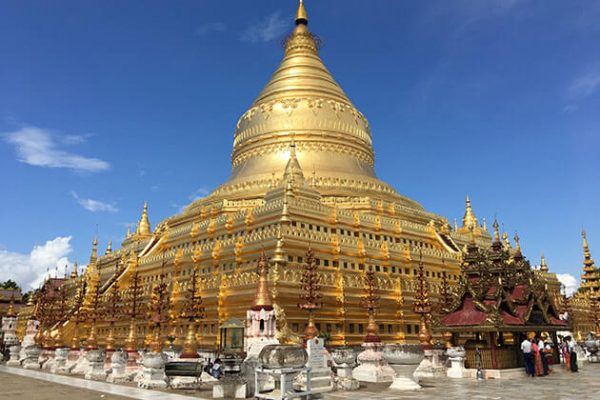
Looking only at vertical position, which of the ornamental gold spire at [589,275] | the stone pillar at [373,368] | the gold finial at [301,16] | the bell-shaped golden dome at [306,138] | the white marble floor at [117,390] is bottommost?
the white marble floor at [117,390]

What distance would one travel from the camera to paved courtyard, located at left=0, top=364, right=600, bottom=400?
46.8 feet

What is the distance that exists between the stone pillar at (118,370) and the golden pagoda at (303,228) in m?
6.64

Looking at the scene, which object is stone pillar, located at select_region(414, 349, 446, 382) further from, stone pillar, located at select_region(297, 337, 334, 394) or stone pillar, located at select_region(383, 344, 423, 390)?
stone pillar, located at select_region(297, 337, 334, 394)

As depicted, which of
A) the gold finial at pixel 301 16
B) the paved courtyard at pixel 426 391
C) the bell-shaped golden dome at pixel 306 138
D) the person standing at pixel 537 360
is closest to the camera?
the paved courtyard at pixel 426 391

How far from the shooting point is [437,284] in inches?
1390

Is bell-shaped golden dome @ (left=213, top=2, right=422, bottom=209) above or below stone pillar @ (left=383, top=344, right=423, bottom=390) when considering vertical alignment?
above

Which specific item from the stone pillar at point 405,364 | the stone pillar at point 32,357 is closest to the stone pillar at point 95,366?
the stone pillar at point 32,357

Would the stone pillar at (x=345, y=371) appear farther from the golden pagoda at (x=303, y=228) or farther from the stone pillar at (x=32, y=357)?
the stone pillar at (x=32, y=357)

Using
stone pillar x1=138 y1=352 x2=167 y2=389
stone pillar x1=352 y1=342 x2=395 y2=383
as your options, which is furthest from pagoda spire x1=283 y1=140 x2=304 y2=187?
stone pillar x1=138 y1=352 x2=167 y2=389

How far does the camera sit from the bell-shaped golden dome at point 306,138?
4112 cm

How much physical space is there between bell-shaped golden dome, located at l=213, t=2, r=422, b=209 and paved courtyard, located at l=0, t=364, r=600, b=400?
2239 cm

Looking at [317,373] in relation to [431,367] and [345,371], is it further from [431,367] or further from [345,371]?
[431,367]

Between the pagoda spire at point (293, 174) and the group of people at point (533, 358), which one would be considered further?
the pagoda spire at point (293, 174)

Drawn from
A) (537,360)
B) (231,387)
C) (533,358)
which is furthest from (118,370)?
(537,360)
